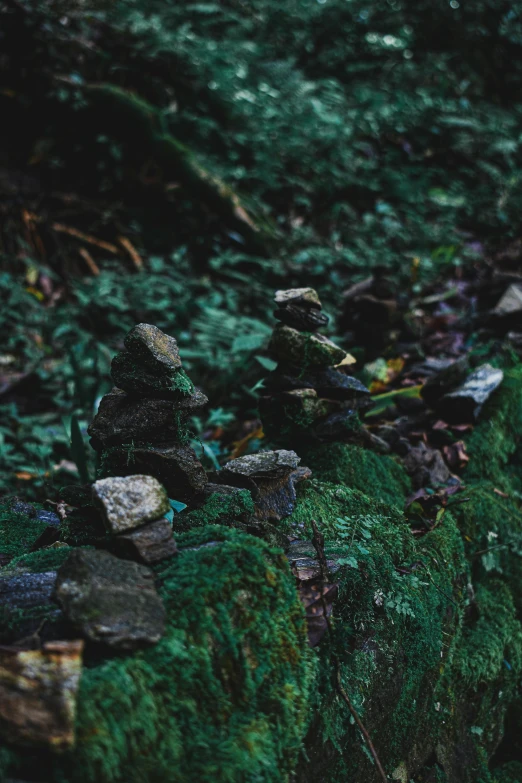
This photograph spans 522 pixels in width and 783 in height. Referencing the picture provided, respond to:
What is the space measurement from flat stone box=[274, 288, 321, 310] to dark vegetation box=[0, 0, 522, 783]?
61cm

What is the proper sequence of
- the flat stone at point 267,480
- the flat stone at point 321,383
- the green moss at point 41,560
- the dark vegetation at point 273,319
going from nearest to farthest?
the dark vegetation at point 273,319 < the green moss at point 41,560 < the flat stone at point 267,480 < the flat stone at point 321,383

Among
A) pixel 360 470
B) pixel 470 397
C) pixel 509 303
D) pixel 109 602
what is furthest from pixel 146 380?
pixel 509 303

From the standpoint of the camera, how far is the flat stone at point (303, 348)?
2.92 meters

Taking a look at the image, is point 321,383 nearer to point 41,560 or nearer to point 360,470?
point 360,470

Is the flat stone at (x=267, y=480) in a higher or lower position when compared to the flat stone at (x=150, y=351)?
lower

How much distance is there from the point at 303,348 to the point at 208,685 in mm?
1795

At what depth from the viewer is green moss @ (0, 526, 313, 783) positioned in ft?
4.13

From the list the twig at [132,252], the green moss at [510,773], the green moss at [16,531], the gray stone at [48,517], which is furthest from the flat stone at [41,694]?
the twig at [132,252]

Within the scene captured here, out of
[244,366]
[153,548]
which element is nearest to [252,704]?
[153,548]

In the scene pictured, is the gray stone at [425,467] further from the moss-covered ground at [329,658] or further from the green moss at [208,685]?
the green moss at [208,685]

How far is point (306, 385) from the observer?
9.65ft

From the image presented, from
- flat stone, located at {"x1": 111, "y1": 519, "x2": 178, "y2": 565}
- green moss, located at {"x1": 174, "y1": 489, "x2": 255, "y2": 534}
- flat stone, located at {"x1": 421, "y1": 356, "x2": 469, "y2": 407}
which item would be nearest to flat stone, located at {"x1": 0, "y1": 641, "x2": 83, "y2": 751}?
flat stone, located at {"x1": 111, "y1": 519, "x2": 178, "y2": 565}

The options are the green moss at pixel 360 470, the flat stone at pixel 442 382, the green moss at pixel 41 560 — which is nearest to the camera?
the green moss at pixel 41 560

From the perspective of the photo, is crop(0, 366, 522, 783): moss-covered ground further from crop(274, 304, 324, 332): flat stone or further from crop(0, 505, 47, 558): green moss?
crop(274, 304, 324, 332): flat stone
